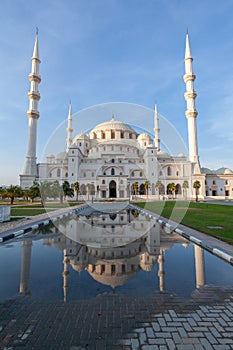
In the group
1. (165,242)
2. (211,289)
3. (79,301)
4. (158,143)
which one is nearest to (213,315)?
(211,289)

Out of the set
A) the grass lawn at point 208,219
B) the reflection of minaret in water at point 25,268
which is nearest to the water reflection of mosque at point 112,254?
the reflection of minaret in water at point 25,268

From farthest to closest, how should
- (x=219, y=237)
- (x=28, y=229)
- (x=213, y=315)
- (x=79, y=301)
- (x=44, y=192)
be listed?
(x=44, y=192) → (x=28, y=229) → (x=219, y=237) → (x=79, y=301) → (x=213, y=315)

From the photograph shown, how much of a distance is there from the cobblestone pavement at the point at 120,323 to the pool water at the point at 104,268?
332mm

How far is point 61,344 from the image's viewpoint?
2.59m

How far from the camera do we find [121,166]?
58.6 m

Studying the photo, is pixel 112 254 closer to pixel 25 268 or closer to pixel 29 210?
pixel 25 268

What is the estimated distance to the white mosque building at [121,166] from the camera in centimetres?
5427

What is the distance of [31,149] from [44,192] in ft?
71.5

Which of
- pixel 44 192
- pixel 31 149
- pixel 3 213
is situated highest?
pixel 31 149

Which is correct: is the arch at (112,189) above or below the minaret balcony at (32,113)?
below

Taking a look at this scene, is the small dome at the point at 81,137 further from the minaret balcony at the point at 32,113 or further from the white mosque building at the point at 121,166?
the minaret balcony at the point at 32,113

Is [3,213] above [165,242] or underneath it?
above

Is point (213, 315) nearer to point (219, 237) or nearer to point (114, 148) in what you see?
point (219, 237)

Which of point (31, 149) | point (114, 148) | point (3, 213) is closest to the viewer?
point (3, 213)
